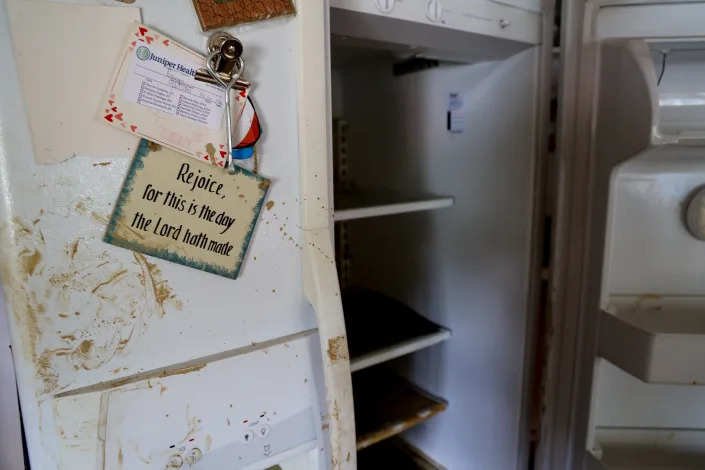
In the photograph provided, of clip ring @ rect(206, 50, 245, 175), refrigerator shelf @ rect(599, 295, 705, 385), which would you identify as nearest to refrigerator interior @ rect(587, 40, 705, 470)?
refrigerator shelf @ rect(599, 295, 705, 385)

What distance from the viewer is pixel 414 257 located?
131cm

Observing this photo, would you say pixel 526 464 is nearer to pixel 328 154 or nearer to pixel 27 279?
pixel 328 154

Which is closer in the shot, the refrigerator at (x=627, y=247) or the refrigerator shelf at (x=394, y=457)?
the refrigerator at (x=627, y=247)

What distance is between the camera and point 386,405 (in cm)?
122

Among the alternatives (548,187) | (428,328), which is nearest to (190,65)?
(548,187)

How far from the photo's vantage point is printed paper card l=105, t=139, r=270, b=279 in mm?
437

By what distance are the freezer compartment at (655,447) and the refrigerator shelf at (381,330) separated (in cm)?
42

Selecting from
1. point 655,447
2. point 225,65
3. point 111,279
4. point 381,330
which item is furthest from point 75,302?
point 655,447

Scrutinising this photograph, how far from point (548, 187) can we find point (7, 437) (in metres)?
1.02

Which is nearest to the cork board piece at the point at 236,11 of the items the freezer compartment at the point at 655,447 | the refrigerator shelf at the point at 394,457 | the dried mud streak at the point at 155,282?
the dried mud streak at the point at 155,282

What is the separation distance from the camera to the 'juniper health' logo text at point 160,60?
0.42 m

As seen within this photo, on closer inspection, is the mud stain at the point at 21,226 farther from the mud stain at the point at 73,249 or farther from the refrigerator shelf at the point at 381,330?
the refrigerator shelf at the point at 381,330

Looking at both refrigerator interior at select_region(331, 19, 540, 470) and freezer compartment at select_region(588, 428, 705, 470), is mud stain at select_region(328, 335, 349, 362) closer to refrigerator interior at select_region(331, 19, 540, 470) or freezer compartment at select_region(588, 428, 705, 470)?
refrigerator interior at select_region(331, 19, 540, 470)

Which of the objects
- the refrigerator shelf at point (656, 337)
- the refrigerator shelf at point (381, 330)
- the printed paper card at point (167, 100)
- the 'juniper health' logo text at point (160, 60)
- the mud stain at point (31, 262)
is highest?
the 'juniper health' logo text at point (160, 60)
